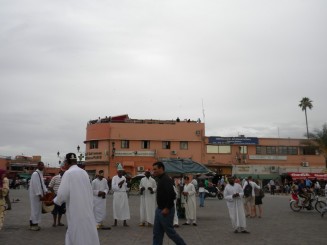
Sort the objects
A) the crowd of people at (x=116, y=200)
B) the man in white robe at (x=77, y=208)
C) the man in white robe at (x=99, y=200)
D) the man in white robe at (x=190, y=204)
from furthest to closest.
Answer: the man in white robe at (x=190, y=204) < the man in white robe at (x=99, y=200) < the crowd of people at (x=116, y=200) < the man in white robe at (x=77, y=208)

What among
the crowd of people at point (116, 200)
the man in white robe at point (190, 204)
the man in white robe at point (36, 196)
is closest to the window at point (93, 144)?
the crowd of people at point (116, 200)

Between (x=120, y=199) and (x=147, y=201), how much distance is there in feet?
3.05

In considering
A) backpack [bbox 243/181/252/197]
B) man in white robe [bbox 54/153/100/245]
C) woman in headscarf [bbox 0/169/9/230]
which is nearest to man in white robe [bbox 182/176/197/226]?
backpack [bbox 243/181/252/197]

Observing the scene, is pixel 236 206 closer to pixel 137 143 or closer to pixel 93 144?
pixel 137 143

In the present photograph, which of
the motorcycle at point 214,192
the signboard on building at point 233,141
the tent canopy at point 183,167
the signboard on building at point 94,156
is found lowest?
the motorcycle at point 214,192

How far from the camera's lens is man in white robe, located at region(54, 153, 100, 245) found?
6.37 m

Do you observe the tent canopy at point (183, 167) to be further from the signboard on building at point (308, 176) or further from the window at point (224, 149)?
Result: the window at point (224, 149)

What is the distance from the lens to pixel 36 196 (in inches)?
511

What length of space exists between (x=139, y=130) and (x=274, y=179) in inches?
732

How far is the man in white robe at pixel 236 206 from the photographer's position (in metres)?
13.1

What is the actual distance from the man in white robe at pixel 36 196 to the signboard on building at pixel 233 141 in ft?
147

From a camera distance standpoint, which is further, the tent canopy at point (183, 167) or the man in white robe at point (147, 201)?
the tent canopy at point (183, 167)

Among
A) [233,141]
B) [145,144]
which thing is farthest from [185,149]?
[233,141]

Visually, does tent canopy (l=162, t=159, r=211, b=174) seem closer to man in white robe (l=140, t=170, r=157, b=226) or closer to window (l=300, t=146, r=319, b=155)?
man in white robe (l=140, t=170, r=157, b=226)
